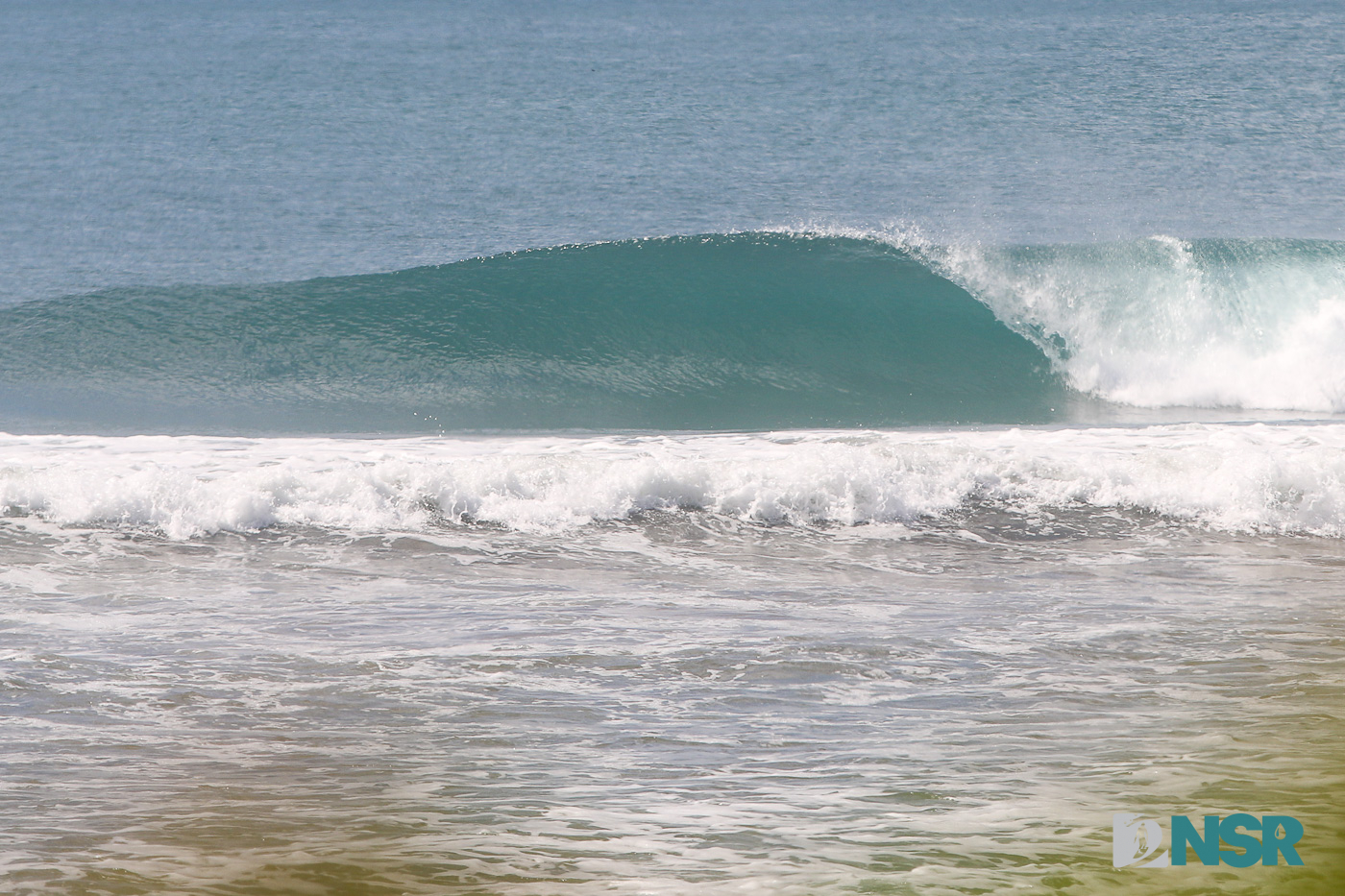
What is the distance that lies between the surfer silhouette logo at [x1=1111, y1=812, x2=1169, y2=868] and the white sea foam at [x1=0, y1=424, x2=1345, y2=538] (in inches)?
149

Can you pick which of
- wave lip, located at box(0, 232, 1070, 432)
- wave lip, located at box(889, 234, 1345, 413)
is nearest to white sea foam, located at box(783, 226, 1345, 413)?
wave lip, located at box(889, 234, 1345, 413)

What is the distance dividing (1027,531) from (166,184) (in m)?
23.2

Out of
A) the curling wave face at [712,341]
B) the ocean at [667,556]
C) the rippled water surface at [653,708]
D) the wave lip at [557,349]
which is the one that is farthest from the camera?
the curling wave face at [712,341]

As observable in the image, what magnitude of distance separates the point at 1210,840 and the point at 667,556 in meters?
3.53

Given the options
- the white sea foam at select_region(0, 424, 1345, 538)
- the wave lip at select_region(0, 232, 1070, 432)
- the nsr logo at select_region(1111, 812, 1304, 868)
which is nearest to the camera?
the nsr logo at select_region(1111, 812, 1304, 868)

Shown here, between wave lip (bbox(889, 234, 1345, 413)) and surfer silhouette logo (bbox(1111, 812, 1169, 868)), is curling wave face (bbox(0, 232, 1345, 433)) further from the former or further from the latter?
surfer silhouette logo (bbox(1111, 812, 1169, 868))

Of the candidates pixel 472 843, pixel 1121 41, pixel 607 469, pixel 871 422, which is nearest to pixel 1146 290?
pixel 871 422

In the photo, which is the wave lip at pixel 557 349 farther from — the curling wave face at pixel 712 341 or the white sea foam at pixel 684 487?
the white sea foam at pixel 684 487

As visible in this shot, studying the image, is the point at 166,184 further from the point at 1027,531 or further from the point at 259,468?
the point at 1027,531

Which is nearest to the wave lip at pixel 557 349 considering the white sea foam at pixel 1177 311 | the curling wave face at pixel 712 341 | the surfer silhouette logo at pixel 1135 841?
the curling wave face at pixel 712 341

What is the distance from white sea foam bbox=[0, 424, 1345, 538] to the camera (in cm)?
629

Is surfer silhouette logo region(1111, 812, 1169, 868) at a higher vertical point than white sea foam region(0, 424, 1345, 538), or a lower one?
lower

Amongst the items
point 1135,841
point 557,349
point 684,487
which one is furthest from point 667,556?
point 557,349

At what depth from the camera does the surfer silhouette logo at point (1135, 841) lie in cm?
238
